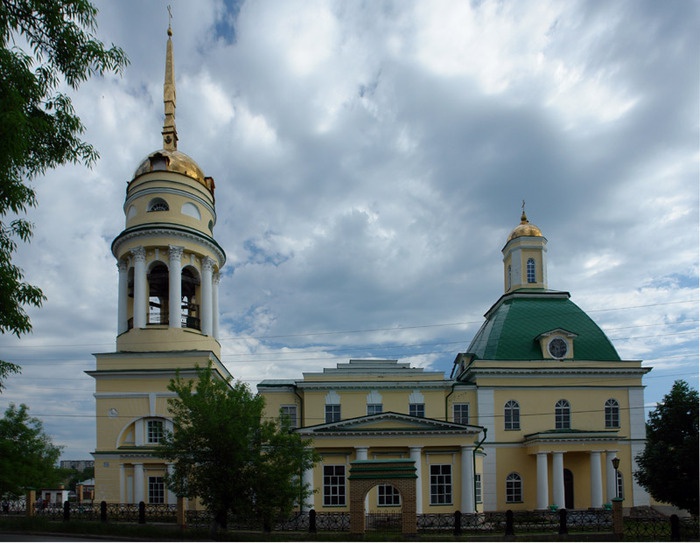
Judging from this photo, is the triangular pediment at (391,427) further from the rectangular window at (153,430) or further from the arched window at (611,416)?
the arched window at (611,416)

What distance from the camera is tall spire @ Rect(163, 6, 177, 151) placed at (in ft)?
132

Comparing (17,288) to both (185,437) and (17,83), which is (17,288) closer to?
(17,83)

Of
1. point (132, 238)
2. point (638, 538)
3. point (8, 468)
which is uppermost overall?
point (132, 238)

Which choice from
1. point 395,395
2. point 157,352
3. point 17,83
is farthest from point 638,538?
point 17,83

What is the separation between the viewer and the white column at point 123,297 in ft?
117

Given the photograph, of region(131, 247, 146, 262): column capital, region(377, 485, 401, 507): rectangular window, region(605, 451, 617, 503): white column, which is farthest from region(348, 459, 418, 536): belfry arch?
region(131, 247, 146, 262): column capital

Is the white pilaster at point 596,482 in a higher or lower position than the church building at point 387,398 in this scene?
lower

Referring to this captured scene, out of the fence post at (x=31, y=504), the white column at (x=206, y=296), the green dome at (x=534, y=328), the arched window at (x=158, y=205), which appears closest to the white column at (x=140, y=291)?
the arched window at (x=158, y=205)

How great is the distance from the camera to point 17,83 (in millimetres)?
10203

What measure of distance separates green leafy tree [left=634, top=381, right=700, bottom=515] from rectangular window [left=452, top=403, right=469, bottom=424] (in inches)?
490

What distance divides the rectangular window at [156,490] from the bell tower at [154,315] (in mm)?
47

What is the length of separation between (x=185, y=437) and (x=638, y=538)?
16662 mm

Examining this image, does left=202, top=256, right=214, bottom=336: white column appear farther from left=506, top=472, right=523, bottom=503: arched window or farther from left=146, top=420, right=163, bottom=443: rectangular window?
left=506, top=472, right=523, bottom=503: arched window

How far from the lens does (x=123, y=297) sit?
1423 inches
